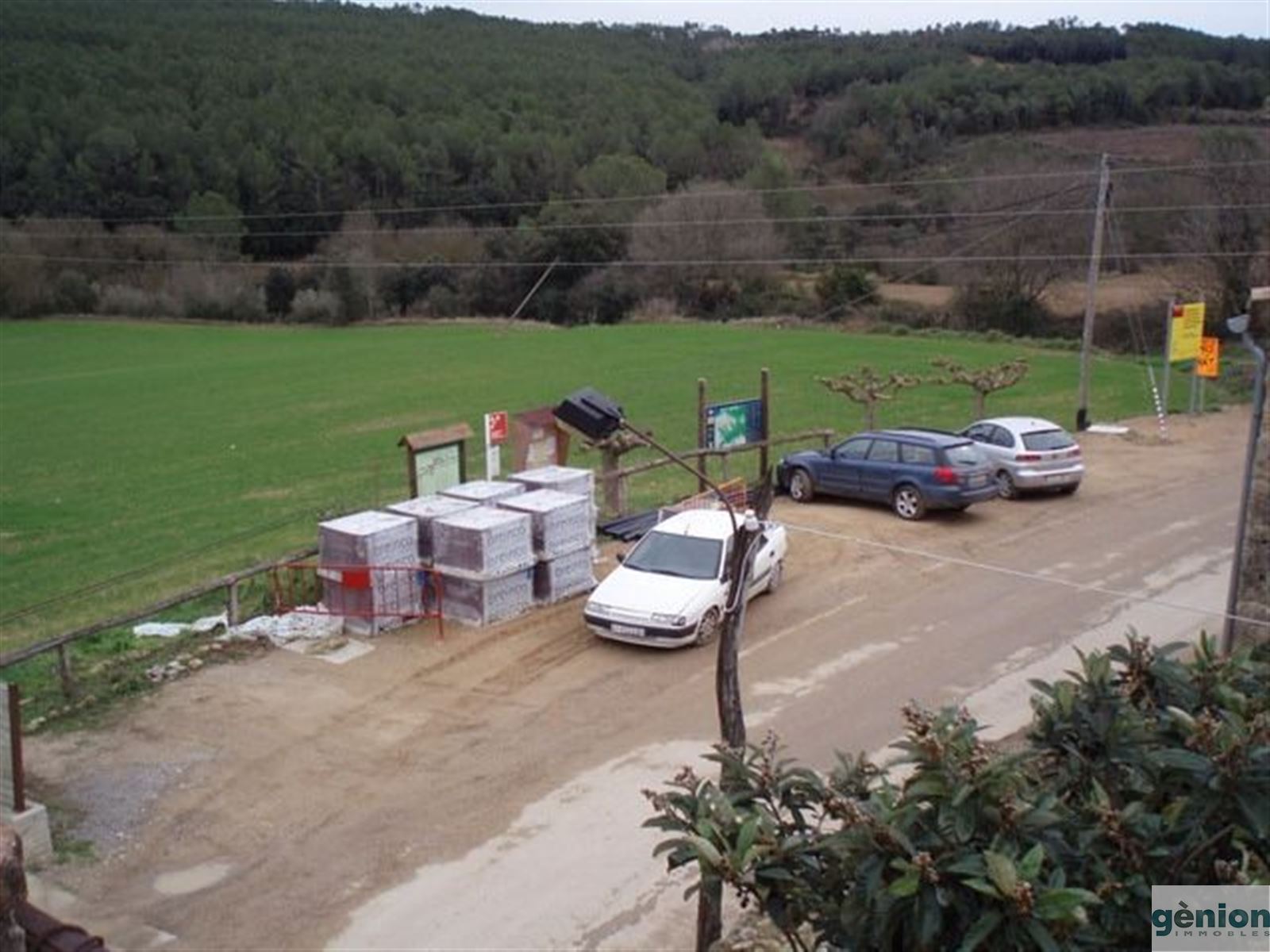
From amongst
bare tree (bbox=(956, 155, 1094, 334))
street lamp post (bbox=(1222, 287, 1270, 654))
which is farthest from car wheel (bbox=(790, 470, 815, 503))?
bare tree (bbox=(956, 155, 1094, 334))

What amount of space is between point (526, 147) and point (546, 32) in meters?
66.0

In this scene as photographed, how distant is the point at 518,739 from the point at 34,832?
5.11 meters

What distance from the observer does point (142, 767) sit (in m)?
14.4

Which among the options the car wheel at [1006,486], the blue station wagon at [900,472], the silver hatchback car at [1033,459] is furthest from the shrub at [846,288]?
the blue station wagon at [900,472]

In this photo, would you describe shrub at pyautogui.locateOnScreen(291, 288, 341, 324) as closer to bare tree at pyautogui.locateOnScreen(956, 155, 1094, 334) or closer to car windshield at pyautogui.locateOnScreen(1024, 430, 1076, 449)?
bare tree at pyautogui.locateOnScreen(956, 155, 1094, 334)

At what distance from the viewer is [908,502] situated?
79.5 feet

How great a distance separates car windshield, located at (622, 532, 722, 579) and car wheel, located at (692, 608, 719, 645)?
0.56m

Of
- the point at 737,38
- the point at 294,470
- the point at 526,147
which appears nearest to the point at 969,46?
the point at 737,38

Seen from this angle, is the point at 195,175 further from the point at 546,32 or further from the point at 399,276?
the point at 546,32

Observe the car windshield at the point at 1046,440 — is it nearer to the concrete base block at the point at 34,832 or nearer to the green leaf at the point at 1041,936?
the concrete base block at the point at 34,832

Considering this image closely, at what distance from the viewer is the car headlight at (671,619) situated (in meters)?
17.5

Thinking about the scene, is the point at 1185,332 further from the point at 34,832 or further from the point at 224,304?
the point at 224,304

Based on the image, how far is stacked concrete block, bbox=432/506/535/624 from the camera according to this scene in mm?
18531

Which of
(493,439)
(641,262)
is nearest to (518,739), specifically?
(493,439)
